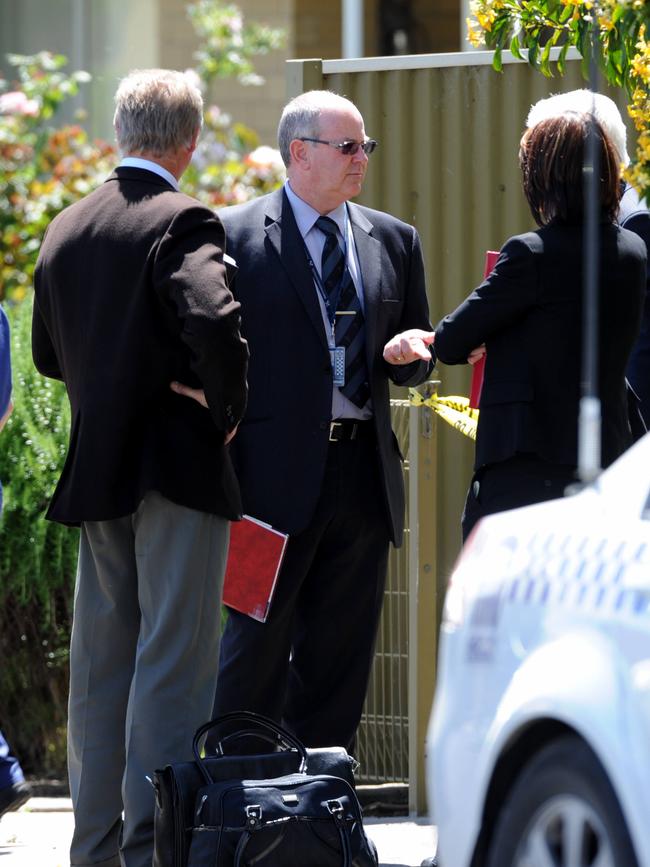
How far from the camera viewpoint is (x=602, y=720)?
2.86m

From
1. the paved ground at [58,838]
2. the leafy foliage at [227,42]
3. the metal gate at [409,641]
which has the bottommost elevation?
the paved ground at [58,838]

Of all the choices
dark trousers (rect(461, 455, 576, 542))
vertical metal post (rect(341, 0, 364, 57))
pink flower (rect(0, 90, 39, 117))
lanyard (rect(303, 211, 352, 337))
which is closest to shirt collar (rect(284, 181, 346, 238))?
lanyard (rect(303, 211, 352, 337))

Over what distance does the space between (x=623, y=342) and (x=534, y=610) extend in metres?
1.42

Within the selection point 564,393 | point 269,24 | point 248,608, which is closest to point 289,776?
point 248,608

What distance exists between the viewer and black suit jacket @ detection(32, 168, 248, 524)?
4.40 meters

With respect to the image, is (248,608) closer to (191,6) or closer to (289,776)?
(289,776)

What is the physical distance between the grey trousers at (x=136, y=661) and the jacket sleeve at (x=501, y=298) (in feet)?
2.71

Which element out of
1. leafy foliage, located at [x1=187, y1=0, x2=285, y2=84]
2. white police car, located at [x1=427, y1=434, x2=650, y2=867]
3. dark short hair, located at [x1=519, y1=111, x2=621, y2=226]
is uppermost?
leafy foliage, located at [x1=187, y1=0, x2=285, y2=84]

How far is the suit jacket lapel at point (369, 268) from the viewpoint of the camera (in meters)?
5.04

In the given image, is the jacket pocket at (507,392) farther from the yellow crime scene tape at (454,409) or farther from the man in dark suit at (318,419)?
the yellow crime scene tape at (454,409)

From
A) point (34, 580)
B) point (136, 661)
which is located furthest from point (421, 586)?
point (34, 580)

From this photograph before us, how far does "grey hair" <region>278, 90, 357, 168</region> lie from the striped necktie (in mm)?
326

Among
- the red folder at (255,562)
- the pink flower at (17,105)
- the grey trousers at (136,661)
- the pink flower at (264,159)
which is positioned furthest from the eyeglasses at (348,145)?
the pink flower at (17,105)

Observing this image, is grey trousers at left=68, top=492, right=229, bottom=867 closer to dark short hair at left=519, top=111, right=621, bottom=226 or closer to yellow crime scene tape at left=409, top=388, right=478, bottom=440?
yellow crime scene tape at left=409, top=388, right=478, bottom=440
